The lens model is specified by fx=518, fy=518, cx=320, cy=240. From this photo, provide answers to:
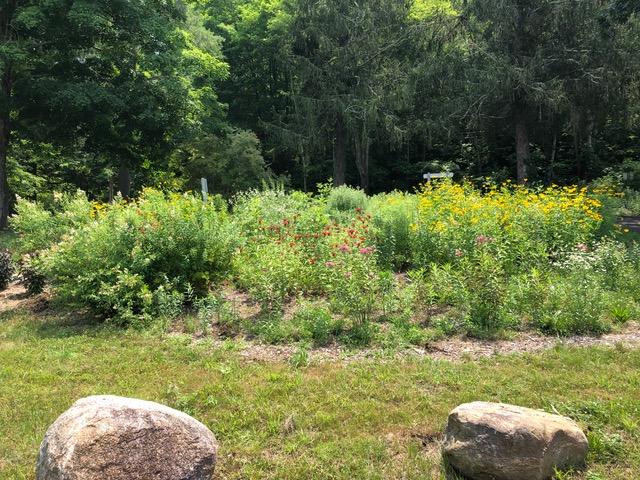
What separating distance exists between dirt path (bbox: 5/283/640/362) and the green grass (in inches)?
6.0

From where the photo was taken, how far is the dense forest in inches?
642

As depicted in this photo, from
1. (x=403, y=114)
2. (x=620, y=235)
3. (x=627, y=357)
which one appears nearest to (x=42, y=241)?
(x=627, y=357)

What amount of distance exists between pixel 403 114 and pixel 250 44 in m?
11.9

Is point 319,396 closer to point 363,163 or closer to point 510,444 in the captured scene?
point 510,444

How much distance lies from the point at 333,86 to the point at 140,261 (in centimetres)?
2082

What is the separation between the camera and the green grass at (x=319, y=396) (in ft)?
10.5

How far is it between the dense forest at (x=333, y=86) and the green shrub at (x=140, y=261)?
10.4 m

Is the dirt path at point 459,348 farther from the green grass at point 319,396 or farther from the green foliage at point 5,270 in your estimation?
the green foliage at point 5,270

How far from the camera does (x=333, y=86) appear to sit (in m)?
25.2

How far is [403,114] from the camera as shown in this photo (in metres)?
25.9

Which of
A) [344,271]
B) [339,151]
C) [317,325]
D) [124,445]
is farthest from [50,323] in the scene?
[339,151]

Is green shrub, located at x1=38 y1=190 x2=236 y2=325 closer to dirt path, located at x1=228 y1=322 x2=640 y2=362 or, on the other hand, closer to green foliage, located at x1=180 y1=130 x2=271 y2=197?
dirt path, located at x1=228 y1=322 x2=640 y2=362

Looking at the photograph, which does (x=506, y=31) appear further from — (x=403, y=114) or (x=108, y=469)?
(x=108, y=469)

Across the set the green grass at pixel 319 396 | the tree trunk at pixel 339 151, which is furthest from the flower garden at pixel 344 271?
the tree trunk at pixel 339 151
